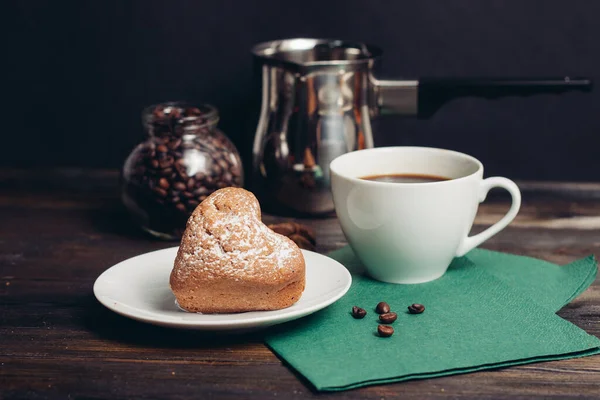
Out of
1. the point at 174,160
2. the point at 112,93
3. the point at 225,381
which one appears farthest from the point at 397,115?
the point at 225,381

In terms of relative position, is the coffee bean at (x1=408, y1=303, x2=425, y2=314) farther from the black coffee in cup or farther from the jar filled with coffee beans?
the jar filled with coffee beans

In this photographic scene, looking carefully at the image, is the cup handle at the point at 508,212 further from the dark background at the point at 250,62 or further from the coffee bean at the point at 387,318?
the dark background at the point at 250,62

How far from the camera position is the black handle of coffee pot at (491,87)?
4.74ft

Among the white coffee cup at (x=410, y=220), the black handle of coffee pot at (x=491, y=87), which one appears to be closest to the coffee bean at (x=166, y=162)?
the white coffee cup at (x=410, y=220)

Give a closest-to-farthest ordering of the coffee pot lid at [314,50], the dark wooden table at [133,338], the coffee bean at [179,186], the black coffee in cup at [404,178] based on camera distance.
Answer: the dark wooden table at [133,338]
the black coffee in cup at [404,178]
the coffee bean at [179,186]
the coffee pot lid at [314,50]

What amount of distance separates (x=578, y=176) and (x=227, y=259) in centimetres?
99

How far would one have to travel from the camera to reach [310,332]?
1.00m

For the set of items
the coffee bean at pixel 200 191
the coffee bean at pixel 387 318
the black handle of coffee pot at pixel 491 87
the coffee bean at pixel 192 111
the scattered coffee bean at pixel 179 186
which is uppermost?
the black handle of coffee pot at pixel 491 87

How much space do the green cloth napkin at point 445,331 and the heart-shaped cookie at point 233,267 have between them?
0.19ft

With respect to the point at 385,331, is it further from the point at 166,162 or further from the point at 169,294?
the point at 166,162

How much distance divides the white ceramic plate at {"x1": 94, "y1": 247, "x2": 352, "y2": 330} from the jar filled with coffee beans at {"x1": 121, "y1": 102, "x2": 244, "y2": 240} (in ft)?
0.63

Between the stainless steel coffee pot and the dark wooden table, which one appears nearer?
the dark wooden table

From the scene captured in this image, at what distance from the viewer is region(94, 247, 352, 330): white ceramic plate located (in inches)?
37.1

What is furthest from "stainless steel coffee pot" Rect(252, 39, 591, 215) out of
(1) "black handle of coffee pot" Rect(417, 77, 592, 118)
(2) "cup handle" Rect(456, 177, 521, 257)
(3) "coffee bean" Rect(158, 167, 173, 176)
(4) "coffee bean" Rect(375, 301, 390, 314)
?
(4) "coffee bean" Rect(375, 301, 390, 314)
